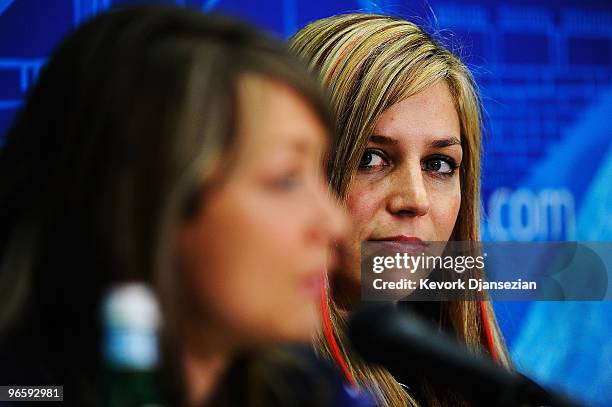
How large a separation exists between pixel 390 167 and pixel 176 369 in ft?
3.24

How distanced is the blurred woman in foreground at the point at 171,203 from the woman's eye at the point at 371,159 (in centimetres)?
79

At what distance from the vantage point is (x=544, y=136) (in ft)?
7.52

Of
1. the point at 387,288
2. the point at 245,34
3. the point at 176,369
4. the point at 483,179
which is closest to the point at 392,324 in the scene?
the point at 176,369

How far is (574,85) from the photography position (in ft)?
7.59

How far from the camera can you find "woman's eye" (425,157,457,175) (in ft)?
6.39

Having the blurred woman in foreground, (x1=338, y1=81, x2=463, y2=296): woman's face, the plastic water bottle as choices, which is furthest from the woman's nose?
the plastic water bottle

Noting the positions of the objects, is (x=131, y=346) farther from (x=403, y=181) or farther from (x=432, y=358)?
(x=403, y=181)

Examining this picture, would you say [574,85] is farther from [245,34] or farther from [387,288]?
[245,34]

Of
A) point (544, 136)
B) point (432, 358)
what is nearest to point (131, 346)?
point (432, 358)

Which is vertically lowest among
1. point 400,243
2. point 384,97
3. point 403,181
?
point 400,243

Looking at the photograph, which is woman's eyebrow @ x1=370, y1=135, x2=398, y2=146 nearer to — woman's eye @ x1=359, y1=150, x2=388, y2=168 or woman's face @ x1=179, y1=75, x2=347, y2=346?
woman's eye @ x1=359, y1=150, x2=388, y2=168

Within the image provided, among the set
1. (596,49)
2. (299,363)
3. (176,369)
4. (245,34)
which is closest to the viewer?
(176,369)

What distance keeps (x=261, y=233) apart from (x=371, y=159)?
36.0 inches

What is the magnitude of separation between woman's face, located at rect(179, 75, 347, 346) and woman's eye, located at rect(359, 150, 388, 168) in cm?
83
